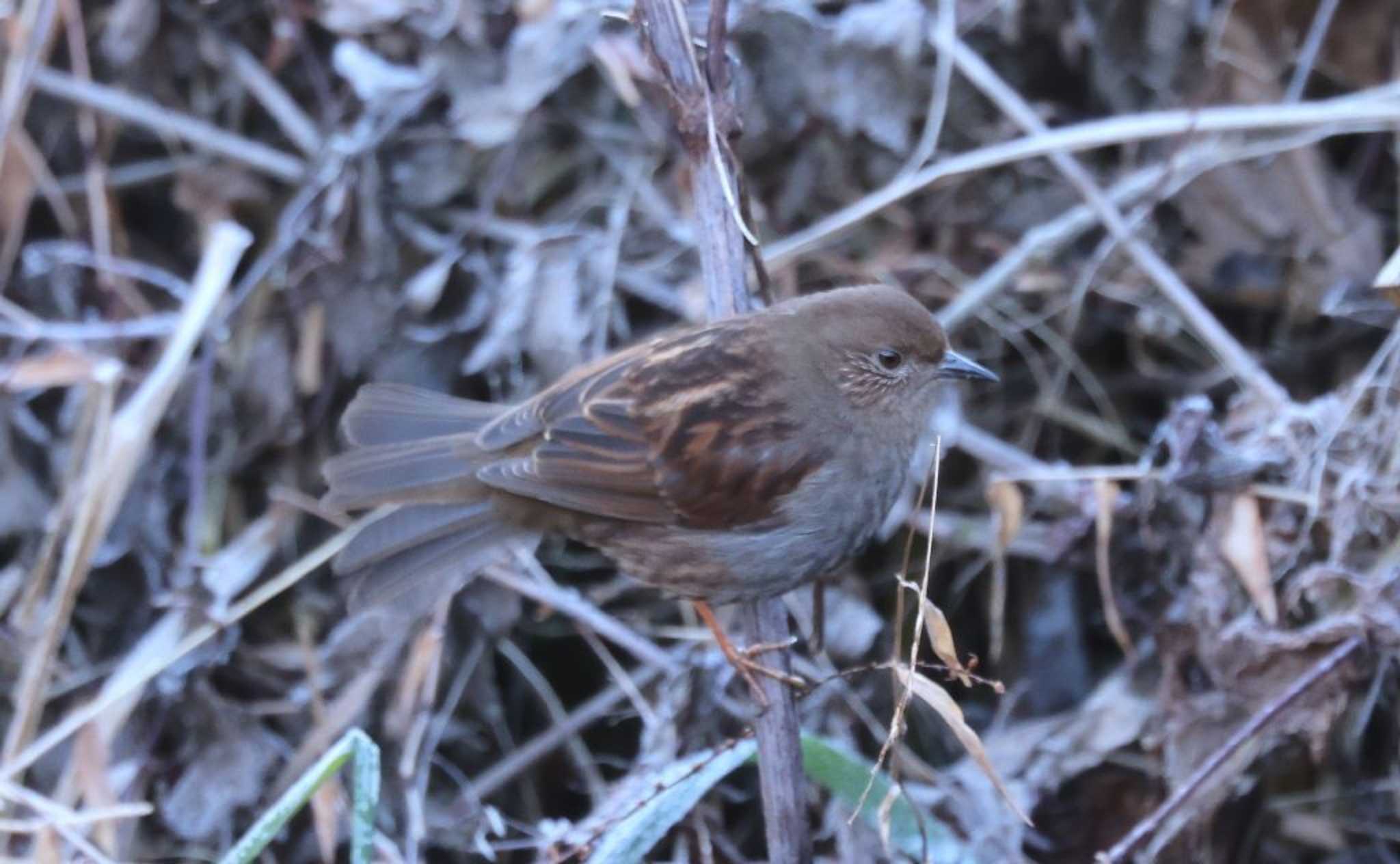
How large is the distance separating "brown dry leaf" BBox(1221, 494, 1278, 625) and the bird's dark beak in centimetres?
57

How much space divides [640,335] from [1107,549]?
131 cm

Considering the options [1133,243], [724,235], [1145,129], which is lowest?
[1133,243]

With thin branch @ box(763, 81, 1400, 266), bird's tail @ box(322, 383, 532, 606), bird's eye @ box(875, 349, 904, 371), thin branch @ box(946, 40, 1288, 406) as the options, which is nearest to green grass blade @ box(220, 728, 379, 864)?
bird's tail @ box(322, 383, 532, 606)

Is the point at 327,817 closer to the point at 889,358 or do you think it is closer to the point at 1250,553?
the point at 889,358

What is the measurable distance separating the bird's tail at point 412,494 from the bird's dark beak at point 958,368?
95 centimetres

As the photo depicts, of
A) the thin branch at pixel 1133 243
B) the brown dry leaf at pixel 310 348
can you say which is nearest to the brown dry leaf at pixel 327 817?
the brown dry leaf at pixel 310 348

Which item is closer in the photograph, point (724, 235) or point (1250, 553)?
point (724, 235)

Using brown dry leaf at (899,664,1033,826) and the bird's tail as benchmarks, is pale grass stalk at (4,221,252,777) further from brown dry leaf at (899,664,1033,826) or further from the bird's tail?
brown dry leaf at (899,664,1033,826)

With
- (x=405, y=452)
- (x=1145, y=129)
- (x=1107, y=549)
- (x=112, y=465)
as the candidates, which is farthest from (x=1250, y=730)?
(x=112, y=465)

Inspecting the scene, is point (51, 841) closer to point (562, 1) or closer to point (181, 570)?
point (181, 570)

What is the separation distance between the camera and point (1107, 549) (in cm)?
348

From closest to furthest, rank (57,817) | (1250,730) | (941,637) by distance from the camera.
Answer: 1. (941,637)
2. (1250,730)
3. (57,817)

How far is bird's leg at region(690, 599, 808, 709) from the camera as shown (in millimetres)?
2793

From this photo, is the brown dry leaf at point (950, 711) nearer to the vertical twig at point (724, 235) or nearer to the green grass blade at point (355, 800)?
the vertical twig at point (724, 235)
